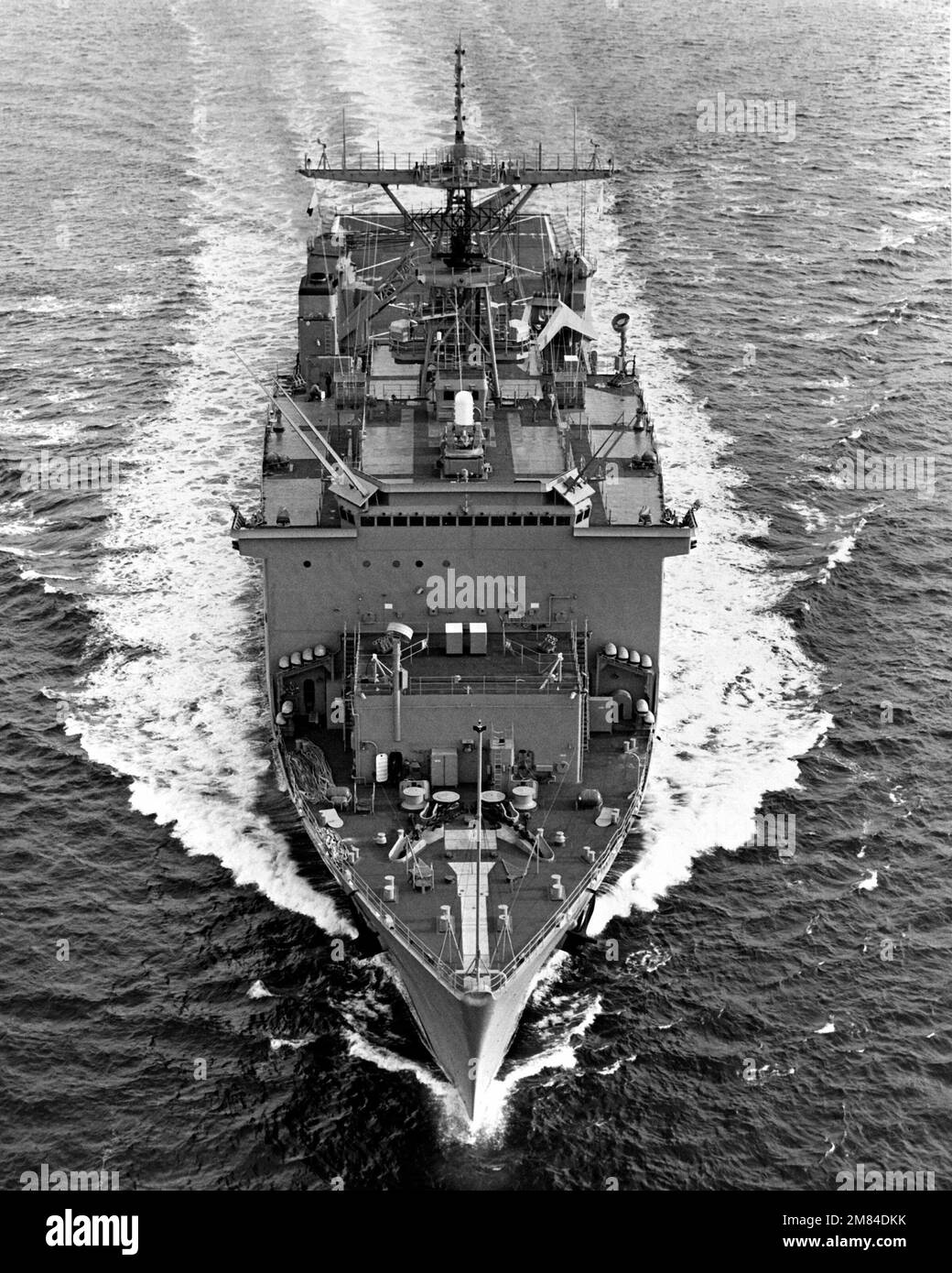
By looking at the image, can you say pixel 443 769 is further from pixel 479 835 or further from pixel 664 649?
pixel 664 649

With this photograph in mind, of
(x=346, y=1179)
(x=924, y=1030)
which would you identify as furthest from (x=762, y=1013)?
(x=346, y=1179)

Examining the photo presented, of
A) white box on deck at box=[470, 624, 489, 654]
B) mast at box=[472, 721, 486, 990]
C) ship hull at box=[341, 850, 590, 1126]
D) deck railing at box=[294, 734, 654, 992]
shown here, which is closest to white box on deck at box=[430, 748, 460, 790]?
mast at box=[472, 721, 486, 990]

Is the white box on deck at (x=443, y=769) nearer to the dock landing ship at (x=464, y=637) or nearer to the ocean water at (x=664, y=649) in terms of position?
the dock landing ship at (x=464, y=637)

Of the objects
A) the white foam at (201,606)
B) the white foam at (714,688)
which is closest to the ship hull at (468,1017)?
the white foam at (201,606)

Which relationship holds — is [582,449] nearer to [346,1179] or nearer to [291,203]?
[346,1179]

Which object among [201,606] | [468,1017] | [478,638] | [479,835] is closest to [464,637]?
[478,638]
